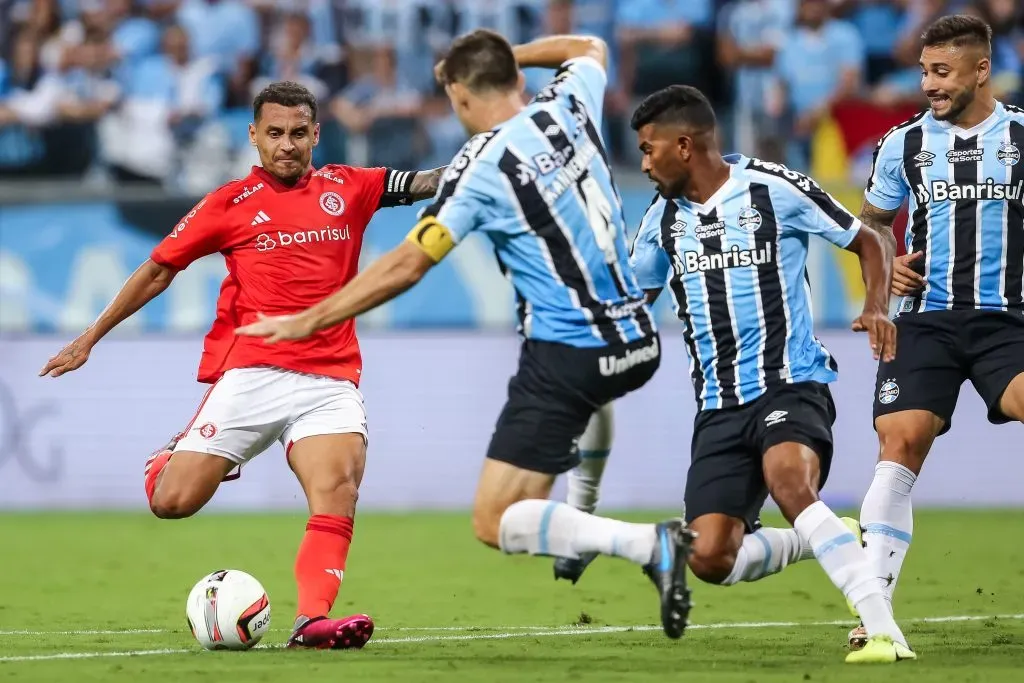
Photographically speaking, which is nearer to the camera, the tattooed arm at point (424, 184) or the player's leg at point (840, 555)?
the player's leg at point (840, 555)

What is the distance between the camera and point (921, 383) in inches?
265

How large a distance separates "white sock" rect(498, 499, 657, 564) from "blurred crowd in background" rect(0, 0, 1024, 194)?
848 centimetres

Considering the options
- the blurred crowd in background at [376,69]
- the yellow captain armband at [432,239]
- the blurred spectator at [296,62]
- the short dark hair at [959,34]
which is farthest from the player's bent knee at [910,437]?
the blurred spectator at [296,62]

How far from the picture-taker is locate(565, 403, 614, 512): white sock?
707cm

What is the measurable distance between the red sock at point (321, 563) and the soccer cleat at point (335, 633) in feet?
0.29

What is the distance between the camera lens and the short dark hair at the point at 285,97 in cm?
714

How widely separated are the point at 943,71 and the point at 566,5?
8.38 meters

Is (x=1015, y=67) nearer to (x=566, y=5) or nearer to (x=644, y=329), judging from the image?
(x=566, y=5)

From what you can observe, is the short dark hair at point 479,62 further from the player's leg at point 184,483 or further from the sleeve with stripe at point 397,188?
the player's leg at point 184,483

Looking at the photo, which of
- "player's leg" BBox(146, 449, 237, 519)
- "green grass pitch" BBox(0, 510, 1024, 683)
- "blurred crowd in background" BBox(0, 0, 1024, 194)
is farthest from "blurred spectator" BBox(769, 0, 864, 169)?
"player's leg" BBox(146, 449, 237, 519)

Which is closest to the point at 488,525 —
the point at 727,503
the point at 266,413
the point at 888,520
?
the point at 727,503

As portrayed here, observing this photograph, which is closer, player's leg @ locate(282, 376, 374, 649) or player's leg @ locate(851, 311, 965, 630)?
player's leg @ locate(282, 376, 374, 649)

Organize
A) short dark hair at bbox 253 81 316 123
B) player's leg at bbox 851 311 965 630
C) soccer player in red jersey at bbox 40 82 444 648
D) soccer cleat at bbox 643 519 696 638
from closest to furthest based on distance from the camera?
1. soccer cleat at bbox 643 519 696 638
2. player's leg at bbox 851 311 965 630
3. soccer player in red jersey at bbox 40 82 444 648
4. short dark hair at bbox 253 81 316 123

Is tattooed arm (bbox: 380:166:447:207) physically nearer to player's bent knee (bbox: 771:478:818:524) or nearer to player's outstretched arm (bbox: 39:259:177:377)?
player's outstretched arm (bbox: 39:259:177:377)
